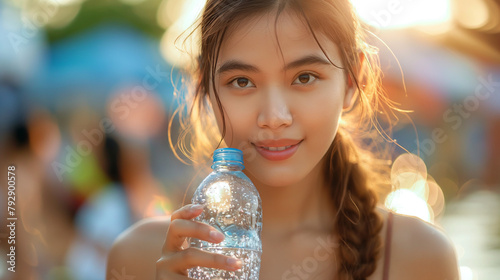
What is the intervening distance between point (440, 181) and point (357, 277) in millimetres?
14618

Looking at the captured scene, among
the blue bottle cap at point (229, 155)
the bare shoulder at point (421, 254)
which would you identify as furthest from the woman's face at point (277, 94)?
the bare shoulder at point (421, 254)

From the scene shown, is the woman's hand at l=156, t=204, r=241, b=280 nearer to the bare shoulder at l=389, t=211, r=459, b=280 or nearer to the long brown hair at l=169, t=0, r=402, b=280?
the long brown hair at l=169, t=0, r=402, b=280

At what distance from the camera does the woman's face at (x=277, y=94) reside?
208cm

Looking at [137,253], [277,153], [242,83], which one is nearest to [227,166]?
[277,153]

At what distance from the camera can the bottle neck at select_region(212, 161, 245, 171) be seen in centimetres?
195

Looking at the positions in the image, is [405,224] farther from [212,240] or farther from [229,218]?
[212,240]

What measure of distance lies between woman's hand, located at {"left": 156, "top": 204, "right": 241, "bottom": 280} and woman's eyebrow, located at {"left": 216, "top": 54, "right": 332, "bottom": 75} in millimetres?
594

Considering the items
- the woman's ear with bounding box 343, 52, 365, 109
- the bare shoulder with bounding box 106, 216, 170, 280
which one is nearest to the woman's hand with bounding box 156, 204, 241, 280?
the bare shoulder with bounding box 106, 216, 170, 280

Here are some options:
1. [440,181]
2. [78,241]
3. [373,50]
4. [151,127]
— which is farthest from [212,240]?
[440,181]

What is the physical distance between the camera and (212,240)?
175 cm

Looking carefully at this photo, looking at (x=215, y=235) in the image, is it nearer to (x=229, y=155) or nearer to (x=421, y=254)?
(x=229, y=155)

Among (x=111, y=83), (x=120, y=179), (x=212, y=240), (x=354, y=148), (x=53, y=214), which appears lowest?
(x=212, y=240)

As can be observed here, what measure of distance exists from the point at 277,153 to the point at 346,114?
1003mm

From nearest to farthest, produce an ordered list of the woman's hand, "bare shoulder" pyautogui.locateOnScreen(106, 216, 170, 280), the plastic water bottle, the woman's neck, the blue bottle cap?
the woman's hand
the blue bottle cap
the plastic water bottle
the woman's neck
"bare shoulder" pyautogui.locateOnScreen(106, 216, 170, 280)
